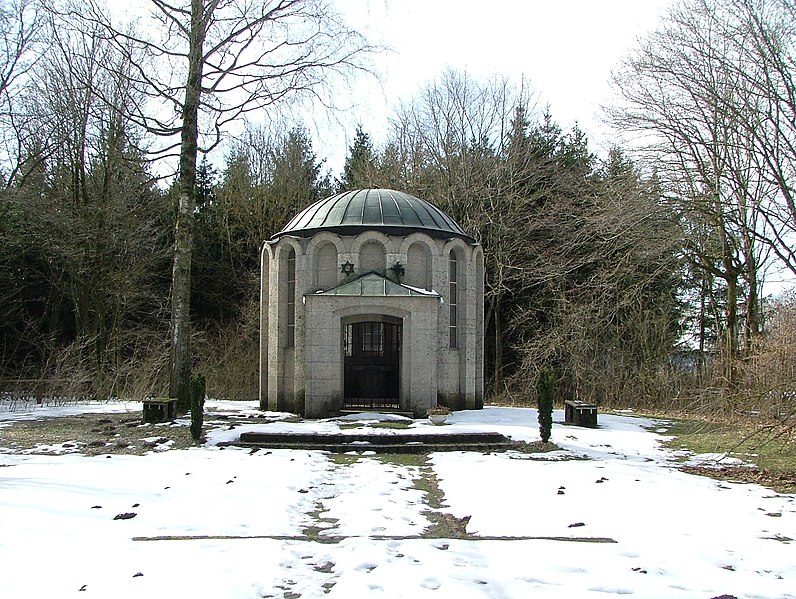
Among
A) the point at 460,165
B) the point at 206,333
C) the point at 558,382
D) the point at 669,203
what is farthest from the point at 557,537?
the point at 206,333

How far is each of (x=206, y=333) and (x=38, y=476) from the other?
69.0 ft

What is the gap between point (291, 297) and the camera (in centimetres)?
1766

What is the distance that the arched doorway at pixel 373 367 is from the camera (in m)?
18.1

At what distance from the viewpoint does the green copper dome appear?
1703 cm

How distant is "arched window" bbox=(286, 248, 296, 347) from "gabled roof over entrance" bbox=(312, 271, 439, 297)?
1772mm

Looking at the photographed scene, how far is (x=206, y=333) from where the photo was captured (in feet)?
97.0

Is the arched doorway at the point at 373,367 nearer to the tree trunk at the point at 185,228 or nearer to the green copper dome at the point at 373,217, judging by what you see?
the green copper dome at the point at 373,217

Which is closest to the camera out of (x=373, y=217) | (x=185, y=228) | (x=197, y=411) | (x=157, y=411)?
(x=197, y=411)

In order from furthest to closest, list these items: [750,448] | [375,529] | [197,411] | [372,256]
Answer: [372,256] < [197,411] < [750,448] < [375,529]

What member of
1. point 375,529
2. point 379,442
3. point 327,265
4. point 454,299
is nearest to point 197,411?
point 379,442

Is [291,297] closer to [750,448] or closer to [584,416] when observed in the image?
[584,416]

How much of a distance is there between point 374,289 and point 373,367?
2.92 meters

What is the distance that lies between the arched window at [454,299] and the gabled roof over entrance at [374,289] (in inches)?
62.8

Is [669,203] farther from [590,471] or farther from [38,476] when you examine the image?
[38,476]
